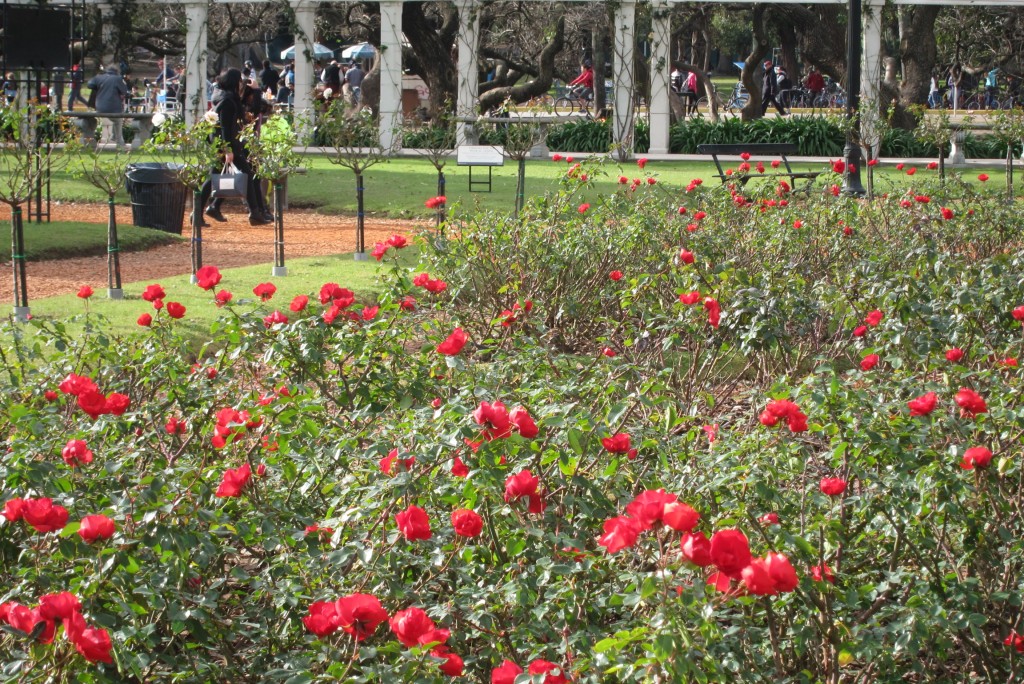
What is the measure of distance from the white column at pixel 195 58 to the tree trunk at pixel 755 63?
37.4 feet

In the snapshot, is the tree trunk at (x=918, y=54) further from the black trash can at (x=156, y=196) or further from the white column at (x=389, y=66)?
the black trash can at (x=156, y=196)

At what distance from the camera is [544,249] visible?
21.6 ft

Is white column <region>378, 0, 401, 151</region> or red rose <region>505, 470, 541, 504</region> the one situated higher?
white column <region>378, 0, 401, 151</region>

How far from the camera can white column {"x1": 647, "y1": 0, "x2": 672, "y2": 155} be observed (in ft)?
73.3

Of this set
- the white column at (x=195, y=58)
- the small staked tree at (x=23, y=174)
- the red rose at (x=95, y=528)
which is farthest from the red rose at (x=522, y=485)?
the white column at (x=195, y=58)

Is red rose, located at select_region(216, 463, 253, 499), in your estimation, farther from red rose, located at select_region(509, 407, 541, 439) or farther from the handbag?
the handbag

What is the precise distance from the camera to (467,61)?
72.9ft

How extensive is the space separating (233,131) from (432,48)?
49.7ft

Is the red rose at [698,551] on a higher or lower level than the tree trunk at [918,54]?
lower

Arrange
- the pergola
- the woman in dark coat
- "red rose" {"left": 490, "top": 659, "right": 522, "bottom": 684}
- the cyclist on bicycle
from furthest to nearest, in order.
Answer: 1. the cyclist on bicycle
2. the pergola
3. the woman in dark coat
4. "red rose" {"left": 490, "top": 659, "right": 522, "bottom": 684}

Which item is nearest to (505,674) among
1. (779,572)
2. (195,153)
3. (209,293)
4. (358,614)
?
(358,614)

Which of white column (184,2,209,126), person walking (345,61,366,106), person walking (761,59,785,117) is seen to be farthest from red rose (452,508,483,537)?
person walking (761,59,785,117)

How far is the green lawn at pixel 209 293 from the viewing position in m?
7.36

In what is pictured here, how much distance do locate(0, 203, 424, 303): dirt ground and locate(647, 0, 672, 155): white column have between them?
9.63m
